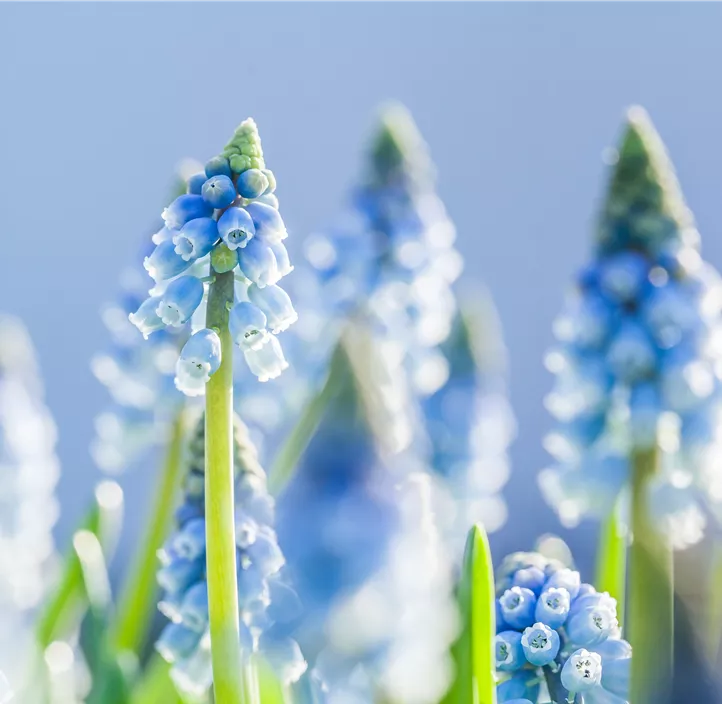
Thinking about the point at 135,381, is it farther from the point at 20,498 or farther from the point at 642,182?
the point at 642,182

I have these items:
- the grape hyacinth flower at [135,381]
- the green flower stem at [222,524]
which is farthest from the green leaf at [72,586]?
the green flower stem at [222,524]

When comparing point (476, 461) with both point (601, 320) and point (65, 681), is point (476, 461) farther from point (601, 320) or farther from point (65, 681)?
point (65, 681)

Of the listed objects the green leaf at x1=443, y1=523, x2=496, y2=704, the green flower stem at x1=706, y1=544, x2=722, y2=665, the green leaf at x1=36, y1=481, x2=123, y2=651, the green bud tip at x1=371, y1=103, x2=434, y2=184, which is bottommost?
the green flower stem at x1=706, y1=544, x2=722, y2=665

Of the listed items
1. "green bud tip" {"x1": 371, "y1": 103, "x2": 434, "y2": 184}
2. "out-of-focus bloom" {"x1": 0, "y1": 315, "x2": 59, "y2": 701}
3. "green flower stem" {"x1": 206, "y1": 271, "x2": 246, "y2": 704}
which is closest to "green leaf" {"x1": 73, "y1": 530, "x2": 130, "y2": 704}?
"out-of-focus bloom" {"x1": 0, "y1": 315, "x2": 59, "y2": 701}

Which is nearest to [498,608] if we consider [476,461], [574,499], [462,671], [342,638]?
[462,671]

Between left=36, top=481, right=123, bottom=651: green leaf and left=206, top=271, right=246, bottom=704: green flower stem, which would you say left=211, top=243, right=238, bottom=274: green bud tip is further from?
left=36, top=481, right=123, bottom=651: green leaf

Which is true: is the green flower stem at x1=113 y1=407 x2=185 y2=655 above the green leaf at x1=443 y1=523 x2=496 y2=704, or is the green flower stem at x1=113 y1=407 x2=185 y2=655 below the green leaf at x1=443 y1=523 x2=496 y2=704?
above

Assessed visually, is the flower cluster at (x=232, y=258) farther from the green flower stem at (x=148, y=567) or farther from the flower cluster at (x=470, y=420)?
the flower cluster at (x=470, y=420)
